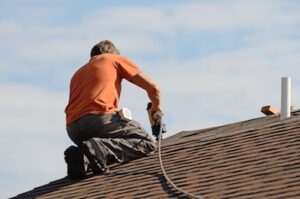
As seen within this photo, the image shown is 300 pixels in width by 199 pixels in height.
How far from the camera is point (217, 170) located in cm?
799

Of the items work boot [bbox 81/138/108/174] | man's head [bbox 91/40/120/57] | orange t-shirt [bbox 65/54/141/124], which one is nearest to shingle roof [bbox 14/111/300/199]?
work boot [bbox 81/138/108/174]

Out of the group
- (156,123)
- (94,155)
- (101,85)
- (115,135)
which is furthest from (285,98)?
(94,155)

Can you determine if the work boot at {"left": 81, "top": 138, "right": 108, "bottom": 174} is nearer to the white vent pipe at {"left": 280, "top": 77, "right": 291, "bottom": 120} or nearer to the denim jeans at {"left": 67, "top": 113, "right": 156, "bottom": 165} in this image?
the denim jeans at {"left": 67, "top": 113, "right": 156, "bottom": 165}

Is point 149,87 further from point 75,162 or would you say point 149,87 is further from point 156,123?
point 75,162

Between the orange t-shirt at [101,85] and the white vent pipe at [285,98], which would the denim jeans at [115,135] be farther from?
the white vent pipe at [285,98]

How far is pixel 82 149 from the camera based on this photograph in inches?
349

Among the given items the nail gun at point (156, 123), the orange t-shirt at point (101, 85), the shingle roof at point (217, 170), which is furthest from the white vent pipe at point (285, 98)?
the orange t-shirt at point (101, 85)

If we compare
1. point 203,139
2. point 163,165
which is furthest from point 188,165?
point 203,139

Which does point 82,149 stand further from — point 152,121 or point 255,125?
point 255,125

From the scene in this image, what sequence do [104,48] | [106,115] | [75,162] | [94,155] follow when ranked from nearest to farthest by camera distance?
[94,155] → [75,162] → [106,115] → [104,48]

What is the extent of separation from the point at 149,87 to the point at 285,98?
145 centimetres

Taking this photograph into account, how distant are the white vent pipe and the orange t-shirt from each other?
148cm

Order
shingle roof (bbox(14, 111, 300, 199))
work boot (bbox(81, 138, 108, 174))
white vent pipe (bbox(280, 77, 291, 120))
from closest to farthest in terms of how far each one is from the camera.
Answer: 1. shingle roof (bbox(14, 111, 300, 199))
2. work boot (bbox(81, 138, 108, 174))
3. white vent pipe (bbox(280, 77, 291, 120))

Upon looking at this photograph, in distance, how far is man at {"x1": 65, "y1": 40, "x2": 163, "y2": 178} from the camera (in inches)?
356
